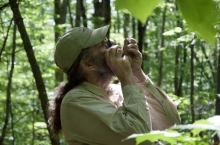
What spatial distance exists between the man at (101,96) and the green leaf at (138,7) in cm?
144

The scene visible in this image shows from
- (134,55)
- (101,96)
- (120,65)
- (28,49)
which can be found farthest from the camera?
(28,49)

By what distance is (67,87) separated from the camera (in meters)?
2.31

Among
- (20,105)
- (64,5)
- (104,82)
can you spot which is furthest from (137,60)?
(20,105)

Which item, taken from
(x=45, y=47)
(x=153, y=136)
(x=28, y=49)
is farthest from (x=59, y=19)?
(x=153, y=136)

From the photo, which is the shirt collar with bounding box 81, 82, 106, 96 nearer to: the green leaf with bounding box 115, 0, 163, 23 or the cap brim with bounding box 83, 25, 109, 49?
the cap brim with bounding box 83, 25, 109, 49

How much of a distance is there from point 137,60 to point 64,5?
539 cm

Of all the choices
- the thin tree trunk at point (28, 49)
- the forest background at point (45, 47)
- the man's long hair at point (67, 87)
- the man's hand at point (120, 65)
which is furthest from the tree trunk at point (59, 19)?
the man's hand at point (120, 65)

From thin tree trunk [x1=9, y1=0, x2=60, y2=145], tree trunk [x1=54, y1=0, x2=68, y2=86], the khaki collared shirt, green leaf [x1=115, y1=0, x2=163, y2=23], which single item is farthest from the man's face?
tree trunk [x1=54, y1=0, x2=68, y2=86]

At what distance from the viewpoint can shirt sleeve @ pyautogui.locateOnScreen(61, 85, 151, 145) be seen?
74.9 inches

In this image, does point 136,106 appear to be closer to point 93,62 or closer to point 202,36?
point 93,62

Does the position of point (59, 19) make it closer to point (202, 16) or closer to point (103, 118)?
point (103, 118)

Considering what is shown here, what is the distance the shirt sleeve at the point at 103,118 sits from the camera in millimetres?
1903

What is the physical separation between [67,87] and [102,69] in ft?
0.78

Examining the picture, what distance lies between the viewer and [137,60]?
91.6 inches
